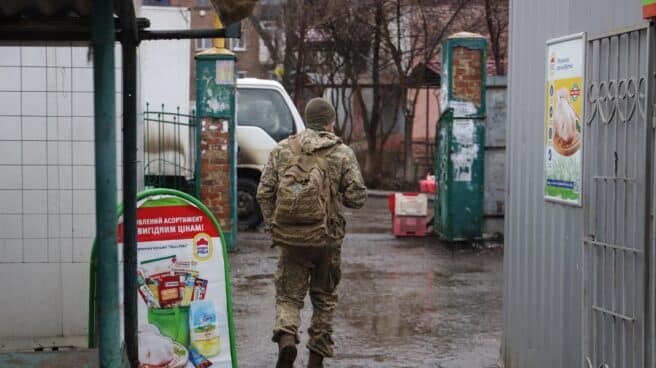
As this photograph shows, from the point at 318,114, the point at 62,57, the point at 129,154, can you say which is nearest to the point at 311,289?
the point at 318,114

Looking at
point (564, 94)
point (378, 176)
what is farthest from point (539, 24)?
point (378, 176)

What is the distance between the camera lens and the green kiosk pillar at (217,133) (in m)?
13.0

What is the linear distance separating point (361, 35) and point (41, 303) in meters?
21.4

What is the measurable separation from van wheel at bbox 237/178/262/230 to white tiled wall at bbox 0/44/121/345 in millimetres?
7855

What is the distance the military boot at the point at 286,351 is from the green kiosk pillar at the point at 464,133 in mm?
6897

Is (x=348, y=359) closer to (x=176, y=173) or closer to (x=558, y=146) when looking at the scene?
(x=558, y=146)

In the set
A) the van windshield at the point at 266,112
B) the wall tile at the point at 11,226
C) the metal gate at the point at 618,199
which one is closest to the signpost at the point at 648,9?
the metal gate at the point at 618,199

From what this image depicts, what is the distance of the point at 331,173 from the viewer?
700cm

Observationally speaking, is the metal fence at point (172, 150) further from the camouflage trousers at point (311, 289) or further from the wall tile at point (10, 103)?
the camouflage trousers at point (311, 289)

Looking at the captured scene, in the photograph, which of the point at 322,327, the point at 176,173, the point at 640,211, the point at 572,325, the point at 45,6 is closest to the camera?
the point at 45,6

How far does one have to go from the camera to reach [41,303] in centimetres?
747

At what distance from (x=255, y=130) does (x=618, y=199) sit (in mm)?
10664

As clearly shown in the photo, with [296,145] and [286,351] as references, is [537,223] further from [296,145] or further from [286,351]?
[286,351]

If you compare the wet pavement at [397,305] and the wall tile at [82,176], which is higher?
the wall tile at [82,176]
